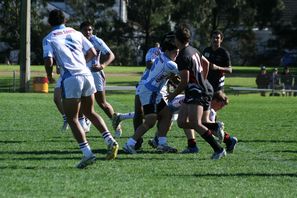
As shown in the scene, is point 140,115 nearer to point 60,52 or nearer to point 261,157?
point 261,157

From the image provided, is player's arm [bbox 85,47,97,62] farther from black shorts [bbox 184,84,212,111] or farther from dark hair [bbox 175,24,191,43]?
black shorts [bbox 184,84,212,111]

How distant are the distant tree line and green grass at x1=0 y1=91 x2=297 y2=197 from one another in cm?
5402

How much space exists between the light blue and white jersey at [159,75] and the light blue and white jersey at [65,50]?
5.89ft

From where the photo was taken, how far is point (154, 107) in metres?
11.9

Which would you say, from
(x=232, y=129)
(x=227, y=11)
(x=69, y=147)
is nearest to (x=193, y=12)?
(x=227, y=11)

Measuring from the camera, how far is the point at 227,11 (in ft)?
241

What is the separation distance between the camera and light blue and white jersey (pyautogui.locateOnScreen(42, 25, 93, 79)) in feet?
33.2

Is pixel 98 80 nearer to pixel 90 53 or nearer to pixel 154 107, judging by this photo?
pixel 154 107

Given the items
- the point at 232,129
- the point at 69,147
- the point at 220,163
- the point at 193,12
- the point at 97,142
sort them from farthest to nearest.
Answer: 1. the point at 193,12
2. the point at 232,129
3. the point at 97,142
4. the point at 69,147
5. the point at 220,163

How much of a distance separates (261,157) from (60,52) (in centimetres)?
344

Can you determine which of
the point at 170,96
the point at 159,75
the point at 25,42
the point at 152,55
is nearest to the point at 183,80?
the point at 170,96

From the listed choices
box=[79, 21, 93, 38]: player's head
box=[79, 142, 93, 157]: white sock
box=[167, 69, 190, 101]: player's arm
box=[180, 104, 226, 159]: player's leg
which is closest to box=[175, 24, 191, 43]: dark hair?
box=[167, 69, 190, 101]: player's arm

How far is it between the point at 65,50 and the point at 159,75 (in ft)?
6.76

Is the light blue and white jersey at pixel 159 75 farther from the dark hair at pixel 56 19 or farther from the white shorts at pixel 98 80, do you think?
the white shorts at pixel 98 80
